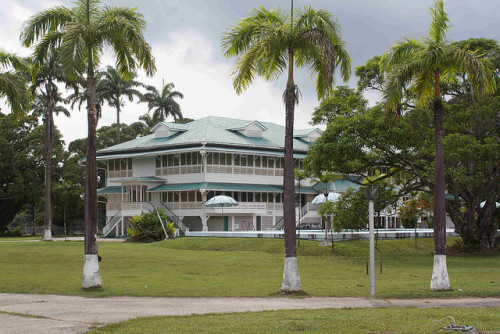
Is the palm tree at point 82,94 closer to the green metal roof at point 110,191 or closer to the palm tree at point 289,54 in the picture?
the green metal roof at point 110,191

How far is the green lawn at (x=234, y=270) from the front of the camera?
56.5 ft

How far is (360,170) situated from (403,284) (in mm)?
12870

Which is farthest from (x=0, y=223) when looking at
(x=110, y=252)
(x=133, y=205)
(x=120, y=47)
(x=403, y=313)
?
(x=403, y=313)

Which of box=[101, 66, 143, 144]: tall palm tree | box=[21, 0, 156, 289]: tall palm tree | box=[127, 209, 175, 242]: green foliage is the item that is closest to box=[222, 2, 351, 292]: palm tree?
box=[21, 0, 156, 289]: tall palm tree

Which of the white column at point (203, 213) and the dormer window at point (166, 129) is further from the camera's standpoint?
the dormer window at point (166, 129)

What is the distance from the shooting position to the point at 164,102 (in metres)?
67.4

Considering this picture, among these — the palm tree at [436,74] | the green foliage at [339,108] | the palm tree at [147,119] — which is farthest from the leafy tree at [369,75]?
the palm tree at [147,119]

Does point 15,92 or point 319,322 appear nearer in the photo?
point 319,322

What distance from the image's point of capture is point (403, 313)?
40.7 feet

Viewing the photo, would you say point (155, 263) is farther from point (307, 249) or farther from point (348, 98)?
point (348, 98)

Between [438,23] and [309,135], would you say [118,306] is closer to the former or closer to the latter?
[438,23]

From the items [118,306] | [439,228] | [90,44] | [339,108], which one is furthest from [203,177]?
[118,306]

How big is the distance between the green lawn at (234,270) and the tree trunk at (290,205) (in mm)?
582

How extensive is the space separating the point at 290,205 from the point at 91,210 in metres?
5.97
